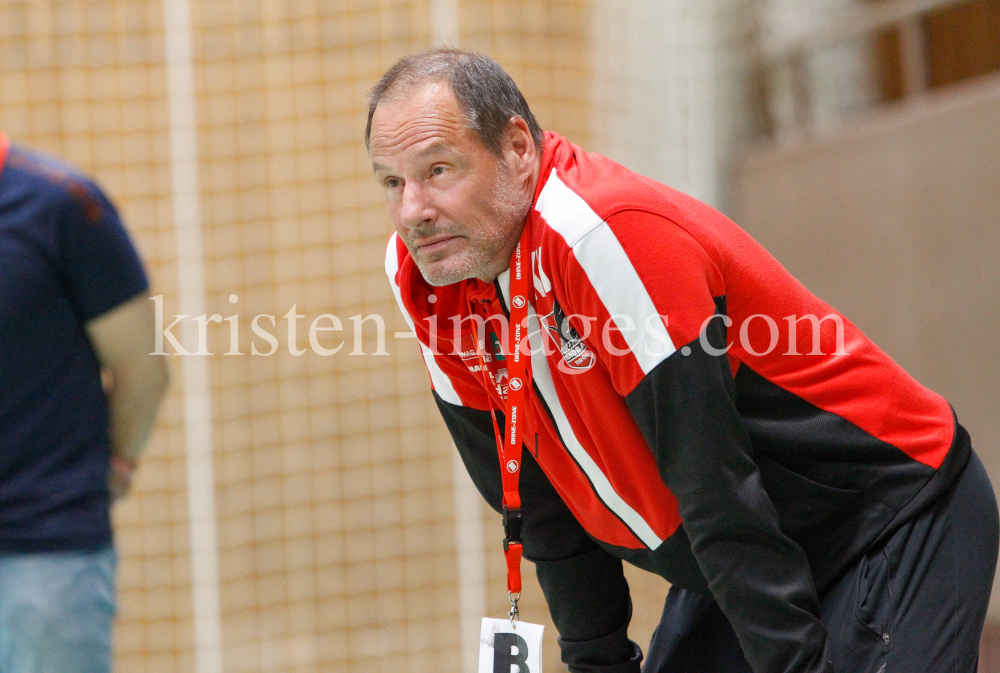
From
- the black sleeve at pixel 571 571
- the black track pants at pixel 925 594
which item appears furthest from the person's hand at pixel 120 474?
the black track pants at pixel 925 594

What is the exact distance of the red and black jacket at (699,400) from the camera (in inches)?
47.3

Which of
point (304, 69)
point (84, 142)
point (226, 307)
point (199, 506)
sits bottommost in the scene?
point (199, 506)

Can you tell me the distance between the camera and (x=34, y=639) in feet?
4.75

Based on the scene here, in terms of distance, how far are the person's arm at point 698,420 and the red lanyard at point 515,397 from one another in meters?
0.13

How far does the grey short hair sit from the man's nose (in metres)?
0.11

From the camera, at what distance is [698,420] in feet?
3.92

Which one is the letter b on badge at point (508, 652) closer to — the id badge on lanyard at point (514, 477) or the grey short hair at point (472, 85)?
the id badge on lanyard at point (514, 477)

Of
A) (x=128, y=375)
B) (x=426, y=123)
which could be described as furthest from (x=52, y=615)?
(x=426, y=123)

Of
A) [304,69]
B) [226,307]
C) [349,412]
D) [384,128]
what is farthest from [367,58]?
[384,128]

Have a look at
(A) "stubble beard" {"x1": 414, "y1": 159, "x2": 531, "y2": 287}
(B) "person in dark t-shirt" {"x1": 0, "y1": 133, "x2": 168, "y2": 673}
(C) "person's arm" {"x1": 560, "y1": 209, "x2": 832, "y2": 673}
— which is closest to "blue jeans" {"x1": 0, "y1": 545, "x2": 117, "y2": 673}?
(B) "person in dark t-shirt" {"x1": 0, "y1": 133, "x2": 168, "y2": 673}

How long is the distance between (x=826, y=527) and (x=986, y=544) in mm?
208

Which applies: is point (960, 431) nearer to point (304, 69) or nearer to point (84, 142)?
point (304, 69)

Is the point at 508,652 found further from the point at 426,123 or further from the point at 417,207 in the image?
the point at 426,123

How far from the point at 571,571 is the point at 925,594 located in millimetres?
551
